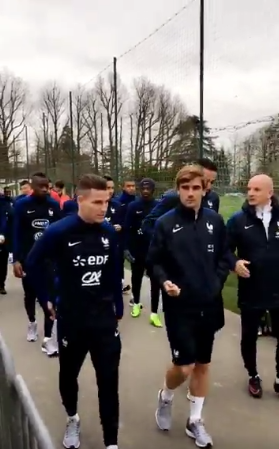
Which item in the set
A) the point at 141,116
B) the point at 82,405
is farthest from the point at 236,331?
the point at 141,116

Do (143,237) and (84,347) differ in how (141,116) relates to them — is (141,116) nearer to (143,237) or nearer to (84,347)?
(143,237)

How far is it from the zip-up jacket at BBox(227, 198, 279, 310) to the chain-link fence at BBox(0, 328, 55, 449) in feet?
7.26

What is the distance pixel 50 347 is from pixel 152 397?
152cm

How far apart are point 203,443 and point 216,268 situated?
119 centimetres

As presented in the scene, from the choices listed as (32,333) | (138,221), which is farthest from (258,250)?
(32,333)

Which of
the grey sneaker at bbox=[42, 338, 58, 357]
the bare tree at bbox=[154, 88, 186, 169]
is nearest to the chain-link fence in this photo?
the grey sneaker at bbox=[42, 338, 58, 357]

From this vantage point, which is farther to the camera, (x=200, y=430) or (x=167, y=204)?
(x=167, y=204)

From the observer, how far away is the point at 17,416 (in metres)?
1.88

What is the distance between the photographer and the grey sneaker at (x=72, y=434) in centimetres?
335

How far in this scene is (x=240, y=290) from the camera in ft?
13.3

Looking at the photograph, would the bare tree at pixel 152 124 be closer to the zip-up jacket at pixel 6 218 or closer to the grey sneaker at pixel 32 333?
the zip-up jacket at pixel 6 218

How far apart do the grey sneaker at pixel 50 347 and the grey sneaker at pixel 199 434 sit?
2.11m

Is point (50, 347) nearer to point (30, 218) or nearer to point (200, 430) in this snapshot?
point (30, 218)

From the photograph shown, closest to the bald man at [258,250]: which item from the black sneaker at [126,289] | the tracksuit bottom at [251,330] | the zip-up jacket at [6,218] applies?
the tracksuit bottom at [251,330]
